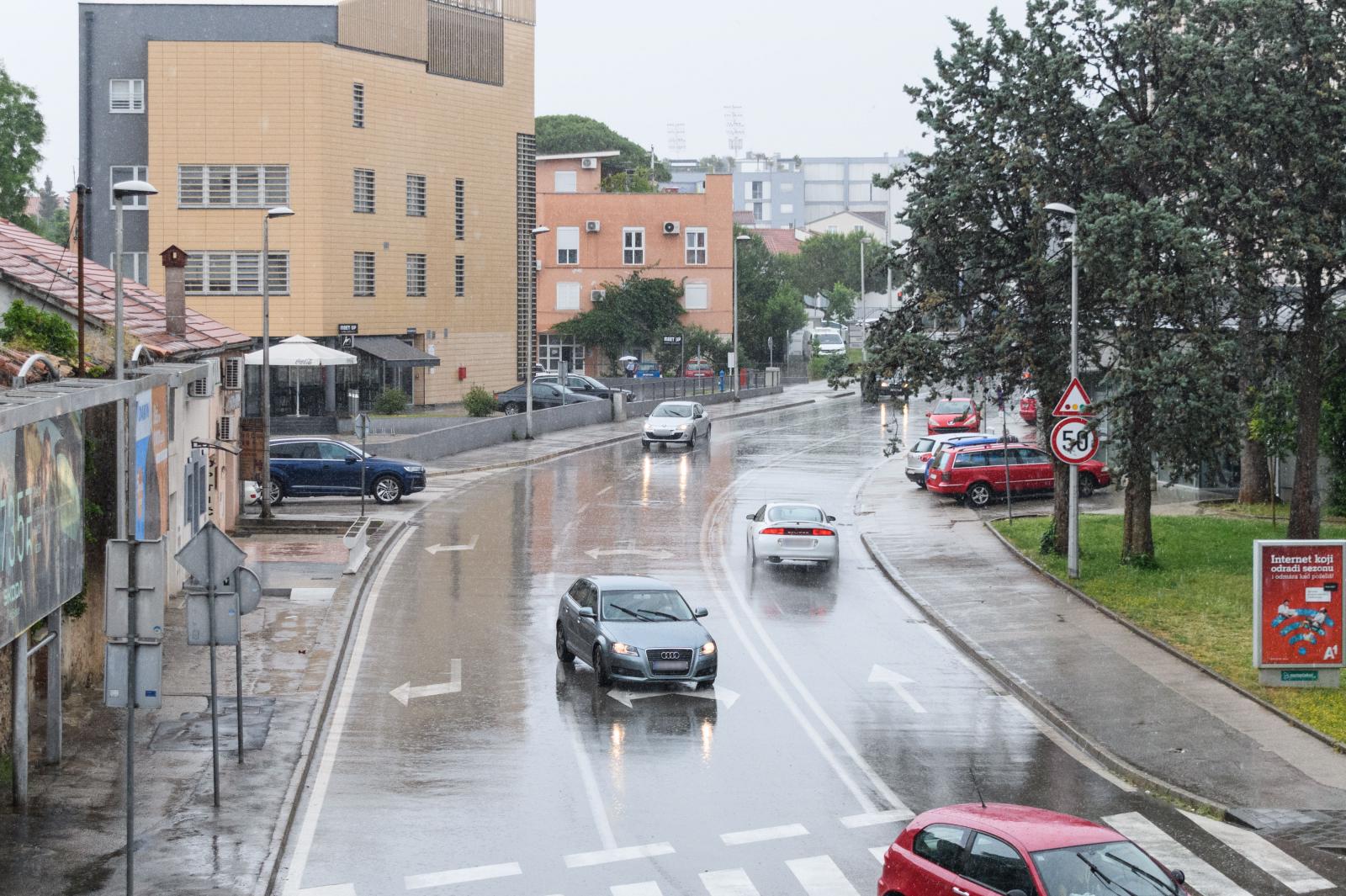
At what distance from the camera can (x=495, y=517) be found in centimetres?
3919

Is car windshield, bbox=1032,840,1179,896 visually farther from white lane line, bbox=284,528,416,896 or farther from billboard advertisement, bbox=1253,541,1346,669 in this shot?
billboard advertisement, bbox=1253,541,1346,669

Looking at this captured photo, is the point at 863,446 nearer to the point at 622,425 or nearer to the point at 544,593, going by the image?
the point at 622,425

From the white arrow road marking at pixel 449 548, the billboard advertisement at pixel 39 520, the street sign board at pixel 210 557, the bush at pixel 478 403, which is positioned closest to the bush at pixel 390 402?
the bush at pixel 478 403

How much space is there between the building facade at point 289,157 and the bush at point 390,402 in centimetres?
218

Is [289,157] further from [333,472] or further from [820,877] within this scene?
[820,877]

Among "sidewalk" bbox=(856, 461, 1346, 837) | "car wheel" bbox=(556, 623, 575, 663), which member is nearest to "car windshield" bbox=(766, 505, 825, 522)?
"sidewalk" bbox=(856, 461, 1346, 837)

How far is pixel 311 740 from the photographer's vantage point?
63.4 ft

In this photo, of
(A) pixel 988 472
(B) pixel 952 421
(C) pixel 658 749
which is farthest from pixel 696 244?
(C) pixel 658 749

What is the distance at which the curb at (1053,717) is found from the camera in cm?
1736

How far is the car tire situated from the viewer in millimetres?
41875

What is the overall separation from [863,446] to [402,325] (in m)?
20.9

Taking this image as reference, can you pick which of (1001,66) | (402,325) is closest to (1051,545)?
(1001,66)

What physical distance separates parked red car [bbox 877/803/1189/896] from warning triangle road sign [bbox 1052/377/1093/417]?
17.7 metres

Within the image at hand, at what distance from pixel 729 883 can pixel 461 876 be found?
241 cm
